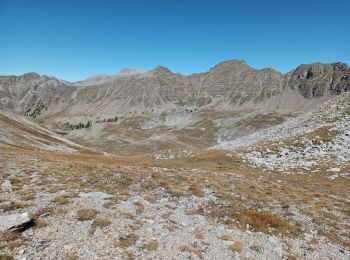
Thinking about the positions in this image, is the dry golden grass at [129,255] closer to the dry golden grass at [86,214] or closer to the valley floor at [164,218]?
the valley floor at [164,218]

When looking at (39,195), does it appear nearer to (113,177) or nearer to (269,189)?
(113,177)

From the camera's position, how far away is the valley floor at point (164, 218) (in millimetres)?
14992

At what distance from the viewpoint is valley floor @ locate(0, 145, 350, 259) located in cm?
1499

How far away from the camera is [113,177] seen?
28797 millimetres

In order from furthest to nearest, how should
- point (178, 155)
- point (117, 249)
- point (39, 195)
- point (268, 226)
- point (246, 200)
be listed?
point (178, 155) < point (246, 200) < point (39, 195) < point (268, 226) < point (117, 249)

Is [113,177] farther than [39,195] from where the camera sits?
Yes

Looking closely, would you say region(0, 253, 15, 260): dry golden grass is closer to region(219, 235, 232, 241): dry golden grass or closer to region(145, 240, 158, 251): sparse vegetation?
region(145, 240, 158, 251): sparse vegetation

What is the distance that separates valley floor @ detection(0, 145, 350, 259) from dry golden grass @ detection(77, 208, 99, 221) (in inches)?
2.3

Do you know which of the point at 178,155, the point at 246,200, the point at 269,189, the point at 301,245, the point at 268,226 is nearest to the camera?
the point at 301,245

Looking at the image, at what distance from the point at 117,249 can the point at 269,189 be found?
685 inches

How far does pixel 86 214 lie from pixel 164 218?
453cm

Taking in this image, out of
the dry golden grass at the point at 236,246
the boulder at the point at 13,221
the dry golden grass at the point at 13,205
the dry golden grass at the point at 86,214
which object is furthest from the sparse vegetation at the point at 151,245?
the dry golden grass at the point at 13,205

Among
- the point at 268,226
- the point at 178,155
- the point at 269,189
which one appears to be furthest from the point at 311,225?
the point at 178,155

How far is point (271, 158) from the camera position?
4806 centimetres
